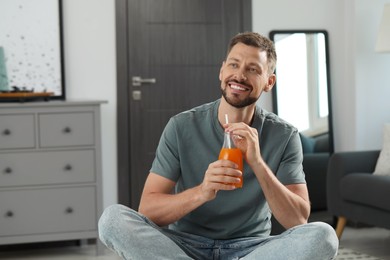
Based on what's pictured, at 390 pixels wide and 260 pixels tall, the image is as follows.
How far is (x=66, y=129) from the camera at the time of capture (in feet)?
15.7

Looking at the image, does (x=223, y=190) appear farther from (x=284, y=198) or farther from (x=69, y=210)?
(x=69, y=210)

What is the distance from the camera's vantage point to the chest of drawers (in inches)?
185

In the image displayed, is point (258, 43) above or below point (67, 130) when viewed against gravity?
above

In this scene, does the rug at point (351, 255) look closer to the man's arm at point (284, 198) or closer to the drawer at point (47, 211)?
the drawer at point (47, 211)

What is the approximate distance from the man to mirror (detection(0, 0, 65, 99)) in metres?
2.51

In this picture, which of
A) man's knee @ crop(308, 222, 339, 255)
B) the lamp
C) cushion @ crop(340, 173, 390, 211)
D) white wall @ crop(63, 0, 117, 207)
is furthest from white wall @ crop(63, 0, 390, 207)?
man's knee @ crop(308, 222, 339, 255)

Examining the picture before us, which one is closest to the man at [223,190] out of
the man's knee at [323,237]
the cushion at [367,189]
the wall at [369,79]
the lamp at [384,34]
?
the man's knee at [323,237]

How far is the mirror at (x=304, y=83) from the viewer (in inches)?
223

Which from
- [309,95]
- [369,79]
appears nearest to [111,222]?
[309,95]

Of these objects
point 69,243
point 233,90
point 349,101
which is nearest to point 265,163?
point 233,90

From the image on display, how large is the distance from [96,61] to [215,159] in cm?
272

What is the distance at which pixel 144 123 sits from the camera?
17.7 ft

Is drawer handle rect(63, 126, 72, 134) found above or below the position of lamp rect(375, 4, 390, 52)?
below

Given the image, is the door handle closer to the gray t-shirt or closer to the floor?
the floor
